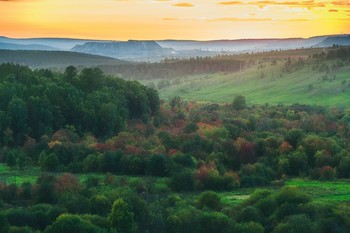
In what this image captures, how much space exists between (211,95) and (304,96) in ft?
92.9

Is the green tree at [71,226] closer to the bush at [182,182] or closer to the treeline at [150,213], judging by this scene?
the treeline at [150,213]

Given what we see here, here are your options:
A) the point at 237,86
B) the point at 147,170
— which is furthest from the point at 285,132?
the point at 237,86

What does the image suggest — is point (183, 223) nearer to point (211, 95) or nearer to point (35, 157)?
point (35, 157)

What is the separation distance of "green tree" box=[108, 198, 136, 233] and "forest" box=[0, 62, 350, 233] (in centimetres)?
7

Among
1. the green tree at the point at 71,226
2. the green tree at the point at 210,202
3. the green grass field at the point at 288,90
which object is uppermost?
the green tree at the point at 71,226

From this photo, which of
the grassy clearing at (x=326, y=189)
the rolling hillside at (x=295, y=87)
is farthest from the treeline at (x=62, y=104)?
the rolling hillside at (x=295, y=87)

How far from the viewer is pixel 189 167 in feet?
237

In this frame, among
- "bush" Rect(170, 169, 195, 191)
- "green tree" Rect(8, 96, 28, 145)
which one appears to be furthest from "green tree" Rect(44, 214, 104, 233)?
"green tree" Rect(8, 96, 28, 145)

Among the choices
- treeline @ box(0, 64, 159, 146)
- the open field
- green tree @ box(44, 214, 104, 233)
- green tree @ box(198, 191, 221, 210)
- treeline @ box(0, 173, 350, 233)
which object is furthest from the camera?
treeline @ box(0, 64, 159, 146)

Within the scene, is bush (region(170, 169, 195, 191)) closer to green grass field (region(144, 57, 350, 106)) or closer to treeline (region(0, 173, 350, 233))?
treeline (region(0, 173, 350, 233))

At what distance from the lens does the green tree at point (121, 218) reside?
4306cm

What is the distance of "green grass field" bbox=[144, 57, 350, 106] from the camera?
15938 centimetres

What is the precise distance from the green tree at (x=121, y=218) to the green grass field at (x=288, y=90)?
111 metres

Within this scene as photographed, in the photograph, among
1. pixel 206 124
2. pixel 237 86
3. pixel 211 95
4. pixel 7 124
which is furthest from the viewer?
pixel 237 86
